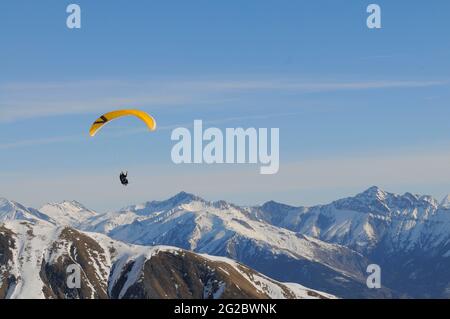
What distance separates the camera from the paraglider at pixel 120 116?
336 feet

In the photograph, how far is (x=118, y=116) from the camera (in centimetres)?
11244

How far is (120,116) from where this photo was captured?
364ft

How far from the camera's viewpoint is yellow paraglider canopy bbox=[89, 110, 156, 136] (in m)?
108

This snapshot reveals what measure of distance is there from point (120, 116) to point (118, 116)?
1.64 metres

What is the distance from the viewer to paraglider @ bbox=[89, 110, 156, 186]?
102537 mm
